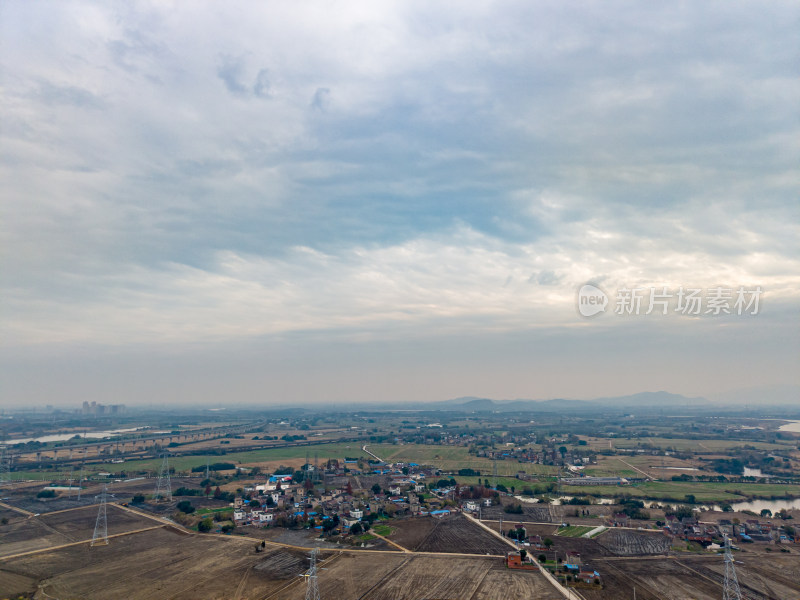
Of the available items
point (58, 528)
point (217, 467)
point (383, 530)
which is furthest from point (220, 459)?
point (383, 530)

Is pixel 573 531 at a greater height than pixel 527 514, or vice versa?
pixel 573 531

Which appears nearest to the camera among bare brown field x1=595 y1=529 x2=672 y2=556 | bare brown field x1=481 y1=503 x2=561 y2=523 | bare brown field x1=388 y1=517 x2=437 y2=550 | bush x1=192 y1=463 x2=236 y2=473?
bare brown field x1=595 y1=529 x2=672 y2=556

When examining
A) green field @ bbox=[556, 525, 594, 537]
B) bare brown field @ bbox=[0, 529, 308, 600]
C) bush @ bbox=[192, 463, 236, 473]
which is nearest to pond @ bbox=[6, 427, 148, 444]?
→ bush @ bbox=[192, 463, 236, 473]

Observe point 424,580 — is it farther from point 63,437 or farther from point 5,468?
point 63,437

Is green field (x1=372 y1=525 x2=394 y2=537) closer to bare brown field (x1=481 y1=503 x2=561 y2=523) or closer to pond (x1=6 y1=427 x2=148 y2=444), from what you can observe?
bare brown field (x1=481 y1=503 x2=561 y2=523)

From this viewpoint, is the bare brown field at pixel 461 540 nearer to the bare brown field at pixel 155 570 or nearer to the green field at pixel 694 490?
the bare brown field at pixel 155 570

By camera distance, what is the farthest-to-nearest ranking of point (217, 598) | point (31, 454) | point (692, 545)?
point (31, 454), point (692, 545), point (217, 598)

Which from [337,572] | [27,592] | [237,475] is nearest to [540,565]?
[337,572]

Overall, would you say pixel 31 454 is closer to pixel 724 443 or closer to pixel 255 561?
pixel 255 561
